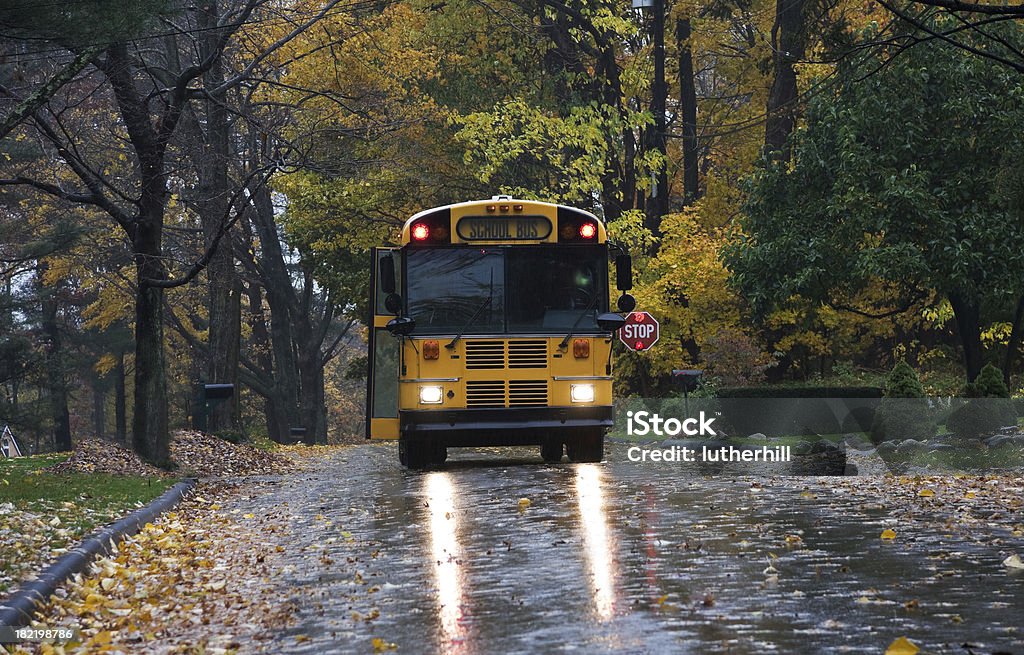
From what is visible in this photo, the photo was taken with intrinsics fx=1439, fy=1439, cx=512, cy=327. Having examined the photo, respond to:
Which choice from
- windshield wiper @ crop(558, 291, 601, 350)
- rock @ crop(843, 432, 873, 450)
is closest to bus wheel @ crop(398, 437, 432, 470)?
windshield wiper @ crop(558, 291, 601, 350)

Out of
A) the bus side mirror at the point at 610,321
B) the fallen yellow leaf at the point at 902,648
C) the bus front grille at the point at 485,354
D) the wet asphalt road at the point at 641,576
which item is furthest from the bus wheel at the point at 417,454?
the fallen yellow leaf at the point at 902,648

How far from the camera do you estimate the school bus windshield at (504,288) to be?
1938 centimetres

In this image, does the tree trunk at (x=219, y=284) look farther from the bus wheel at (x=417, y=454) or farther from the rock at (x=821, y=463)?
the rock at (x=821, y=463)

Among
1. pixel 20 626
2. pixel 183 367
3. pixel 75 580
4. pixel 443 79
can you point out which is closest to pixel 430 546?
pixel 75 580

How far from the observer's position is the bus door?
66.4 ft

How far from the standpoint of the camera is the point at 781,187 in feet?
101

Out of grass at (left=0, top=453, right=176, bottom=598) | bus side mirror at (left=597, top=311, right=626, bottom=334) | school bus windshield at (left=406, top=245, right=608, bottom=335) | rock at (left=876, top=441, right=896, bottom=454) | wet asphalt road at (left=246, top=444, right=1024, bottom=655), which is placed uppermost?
school bus windshield at (left=406, top=245, right=608, bottom=335)

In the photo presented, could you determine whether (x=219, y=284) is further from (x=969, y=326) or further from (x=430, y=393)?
(x=969, y=326)

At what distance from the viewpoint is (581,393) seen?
19.3 m

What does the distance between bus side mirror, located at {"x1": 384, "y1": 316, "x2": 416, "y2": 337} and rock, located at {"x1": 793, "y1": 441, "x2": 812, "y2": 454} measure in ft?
28.2

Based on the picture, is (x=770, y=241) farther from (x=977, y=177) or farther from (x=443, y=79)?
(x=443, y=79)

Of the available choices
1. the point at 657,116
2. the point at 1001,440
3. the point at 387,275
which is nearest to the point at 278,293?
the point at 657,116

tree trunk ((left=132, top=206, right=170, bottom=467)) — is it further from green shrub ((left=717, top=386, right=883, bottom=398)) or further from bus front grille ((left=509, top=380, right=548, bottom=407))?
green shrub ((left=717, top=386, right=883, bottom=398))

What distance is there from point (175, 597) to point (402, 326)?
9369 mm
